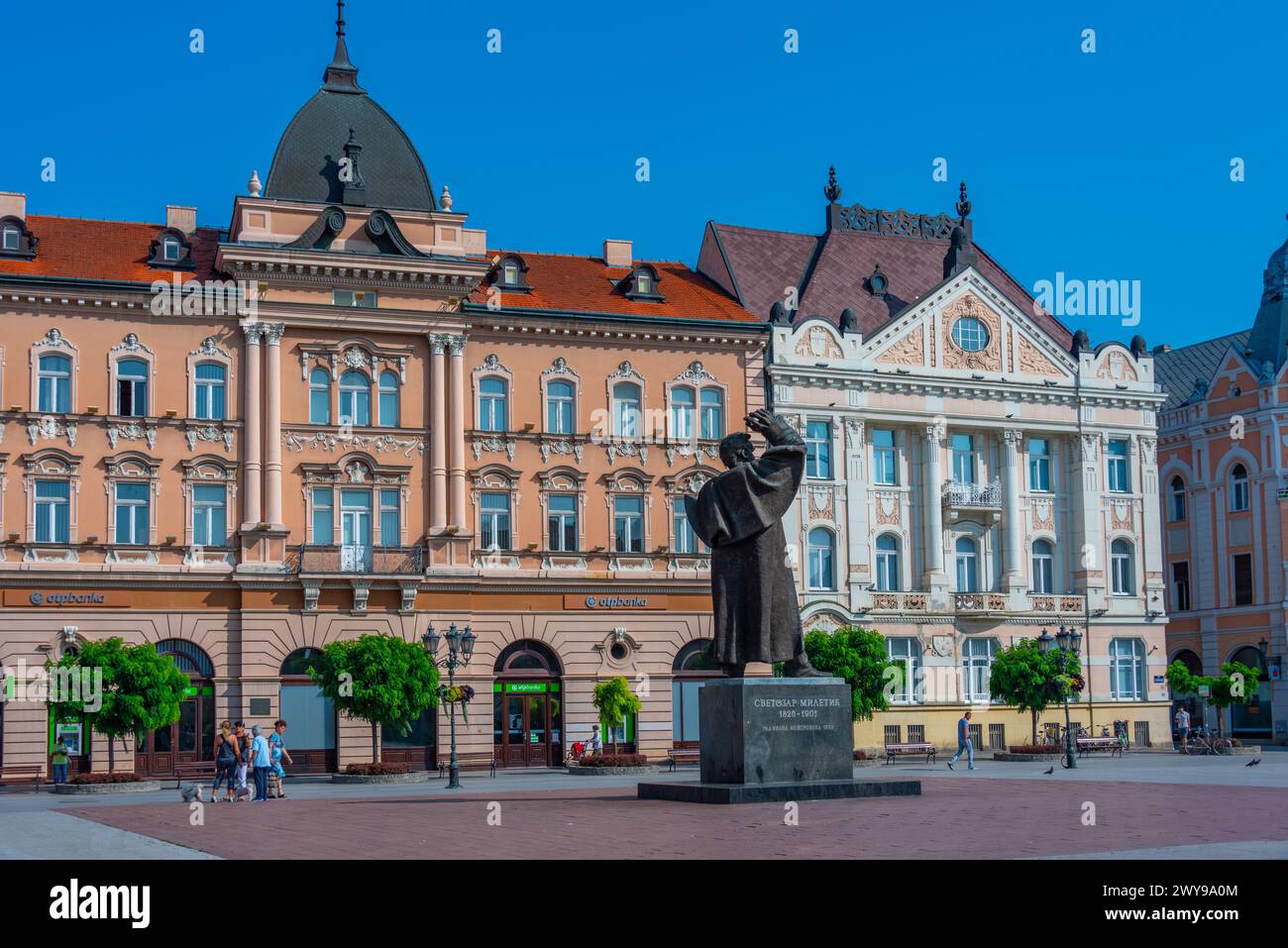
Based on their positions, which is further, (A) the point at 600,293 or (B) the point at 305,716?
(A) the point at 600,293

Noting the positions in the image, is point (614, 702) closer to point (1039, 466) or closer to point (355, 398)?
point (355, 398)

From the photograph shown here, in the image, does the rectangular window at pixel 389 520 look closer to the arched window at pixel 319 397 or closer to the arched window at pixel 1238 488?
the arched window at pixel 319 397

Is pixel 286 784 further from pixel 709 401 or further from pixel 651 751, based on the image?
pixel 709 401

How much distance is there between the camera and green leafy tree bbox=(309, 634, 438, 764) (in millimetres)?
44531

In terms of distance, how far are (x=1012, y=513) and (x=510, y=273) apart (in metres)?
20.2

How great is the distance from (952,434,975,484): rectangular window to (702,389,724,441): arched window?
9.95 m

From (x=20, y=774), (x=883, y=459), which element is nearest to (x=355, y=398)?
(x=20, y=774)

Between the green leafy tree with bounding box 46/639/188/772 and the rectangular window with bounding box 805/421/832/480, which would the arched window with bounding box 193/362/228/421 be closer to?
the green leafy tree with bounding box 46/639/188/772

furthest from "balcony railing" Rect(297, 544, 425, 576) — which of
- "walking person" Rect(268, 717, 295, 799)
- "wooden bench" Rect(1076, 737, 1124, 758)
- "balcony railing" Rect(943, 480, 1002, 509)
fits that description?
"wooden bench" Rect(1076, 737, 1124, 758)

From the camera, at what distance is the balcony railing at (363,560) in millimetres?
49656

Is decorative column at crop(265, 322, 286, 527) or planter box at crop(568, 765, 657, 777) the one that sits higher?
decorative column at crop(265, 322, 286, 527)

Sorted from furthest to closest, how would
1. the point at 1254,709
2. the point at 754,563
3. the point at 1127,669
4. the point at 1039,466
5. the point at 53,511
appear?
the point at 1254,709, the point at 1039,466, the point at 1127,669, the point at 53,511, the point at 754,563

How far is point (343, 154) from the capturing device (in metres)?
52.6

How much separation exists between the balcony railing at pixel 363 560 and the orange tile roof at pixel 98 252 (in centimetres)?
918
